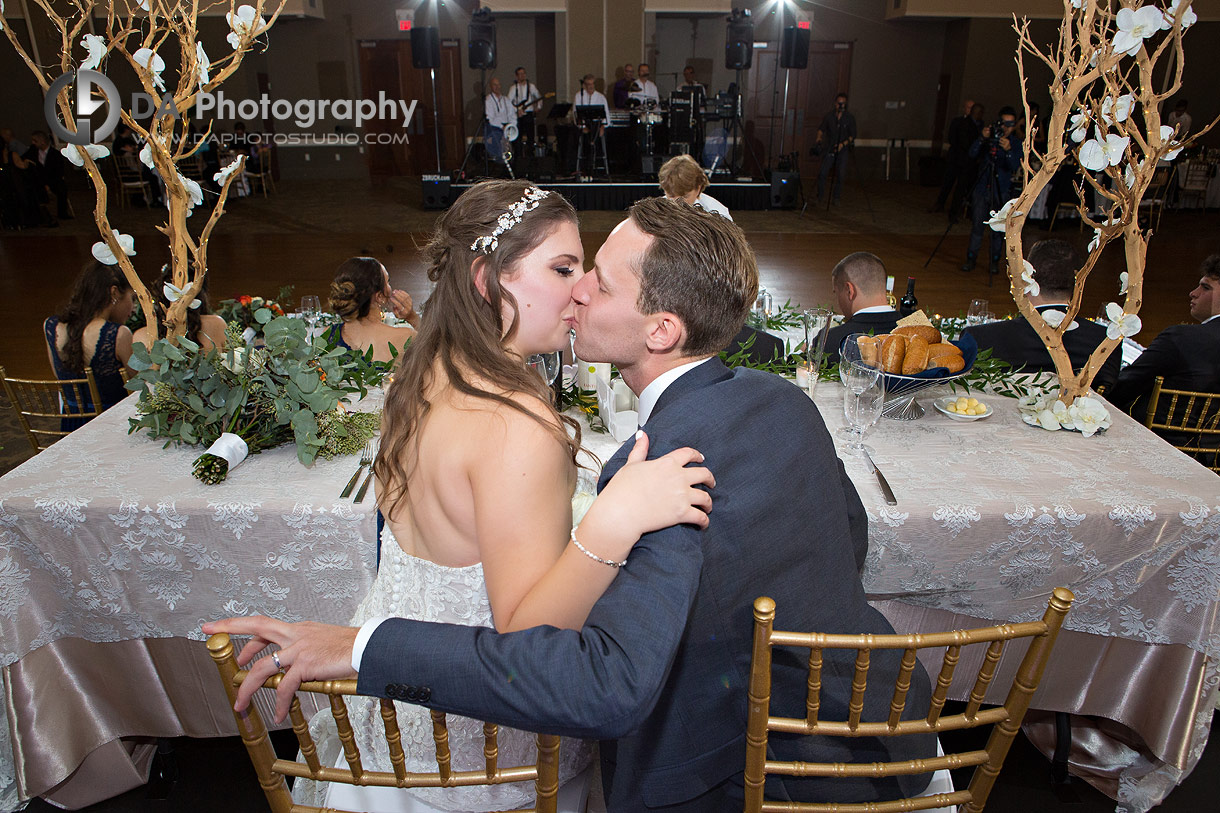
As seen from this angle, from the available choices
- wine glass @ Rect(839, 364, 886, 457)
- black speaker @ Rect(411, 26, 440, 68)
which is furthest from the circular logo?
black speaker @ Rect(411, 26, 440, 68)

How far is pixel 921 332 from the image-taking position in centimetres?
232

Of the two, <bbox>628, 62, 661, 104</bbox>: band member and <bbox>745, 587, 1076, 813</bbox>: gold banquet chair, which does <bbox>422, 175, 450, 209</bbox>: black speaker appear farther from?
<bbox>745, 587, 1076, 813</bbox>: gold banquet chair

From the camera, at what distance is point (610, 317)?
136 cm

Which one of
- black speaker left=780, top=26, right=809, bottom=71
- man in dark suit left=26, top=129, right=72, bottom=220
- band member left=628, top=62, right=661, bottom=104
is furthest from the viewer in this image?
band member left=628, top=62, right=661, bottom=104

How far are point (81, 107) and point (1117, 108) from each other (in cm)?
299

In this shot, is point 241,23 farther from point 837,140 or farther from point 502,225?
point 837,140

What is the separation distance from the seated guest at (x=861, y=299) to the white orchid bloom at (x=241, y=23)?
7.28 feet

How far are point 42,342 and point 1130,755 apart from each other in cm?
682

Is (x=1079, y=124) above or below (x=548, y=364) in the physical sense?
above

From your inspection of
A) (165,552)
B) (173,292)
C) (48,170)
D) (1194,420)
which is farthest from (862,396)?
(48,170)

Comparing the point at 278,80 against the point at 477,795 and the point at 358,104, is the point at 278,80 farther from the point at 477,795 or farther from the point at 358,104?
the point at 477,795

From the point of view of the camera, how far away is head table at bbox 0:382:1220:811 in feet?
6.27

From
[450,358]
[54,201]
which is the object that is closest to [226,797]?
[450,358]

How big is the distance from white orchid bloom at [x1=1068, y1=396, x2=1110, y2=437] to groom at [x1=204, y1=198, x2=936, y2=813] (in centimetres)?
118
